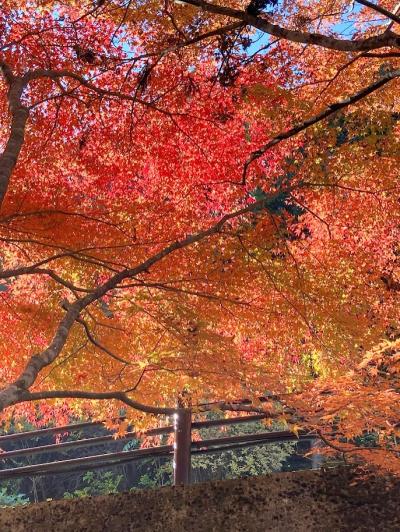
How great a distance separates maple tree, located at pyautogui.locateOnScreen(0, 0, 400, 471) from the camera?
703 centimetres

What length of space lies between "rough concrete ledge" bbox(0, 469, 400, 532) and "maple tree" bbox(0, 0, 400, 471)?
533 millimetres

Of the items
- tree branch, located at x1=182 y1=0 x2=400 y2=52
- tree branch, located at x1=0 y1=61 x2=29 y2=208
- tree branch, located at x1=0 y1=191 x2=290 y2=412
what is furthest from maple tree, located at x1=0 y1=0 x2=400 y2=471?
tree branch, located at x1=182 y1=0 x2=400 y2=52

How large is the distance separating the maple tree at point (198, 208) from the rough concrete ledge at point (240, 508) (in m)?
0.53

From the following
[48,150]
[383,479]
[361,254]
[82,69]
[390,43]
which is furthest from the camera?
[361,254]

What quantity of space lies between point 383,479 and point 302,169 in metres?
4.73

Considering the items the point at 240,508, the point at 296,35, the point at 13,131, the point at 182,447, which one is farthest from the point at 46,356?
the point at 182,447

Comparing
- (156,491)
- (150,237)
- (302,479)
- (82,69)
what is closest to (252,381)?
(302,479)

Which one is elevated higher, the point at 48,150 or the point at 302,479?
the point at 48,150

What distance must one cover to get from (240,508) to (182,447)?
2443mm

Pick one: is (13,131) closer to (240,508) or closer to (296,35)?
(296,35)

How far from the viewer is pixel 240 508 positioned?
6367 mm

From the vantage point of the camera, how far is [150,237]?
343 inches

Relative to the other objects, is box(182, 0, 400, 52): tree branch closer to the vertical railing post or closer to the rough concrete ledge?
the rough concrete ledge

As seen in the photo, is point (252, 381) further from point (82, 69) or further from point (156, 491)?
point (82, 69)
